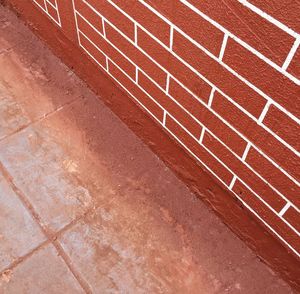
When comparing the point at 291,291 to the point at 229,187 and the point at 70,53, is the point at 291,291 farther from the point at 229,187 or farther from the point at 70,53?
the point at 70,53

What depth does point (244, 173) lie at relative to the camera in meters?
1.67

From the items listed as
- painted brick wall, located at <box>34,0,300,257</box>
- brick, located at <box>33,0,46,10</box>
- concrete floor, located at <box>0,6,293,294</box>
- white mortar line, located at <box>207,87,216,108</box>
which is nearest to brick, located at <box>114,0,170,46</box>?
painted brick wall, located at <box>34,0,300,257</box>

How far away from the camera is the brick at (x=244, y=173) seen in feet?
5.22

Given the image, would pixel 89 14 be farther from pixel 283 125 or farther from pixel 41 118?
pixel 283 125

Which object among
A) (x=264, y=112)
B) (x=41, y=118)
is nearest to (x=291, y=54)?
(x=264, y=112)

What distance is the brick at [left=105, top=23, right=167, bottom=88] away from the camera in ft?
5.88

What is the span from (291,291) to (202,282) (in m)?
0.44

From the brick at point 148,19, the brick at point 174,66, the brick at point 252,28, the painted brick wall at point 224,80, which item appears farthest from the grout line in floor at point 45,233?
the brick at point 252,28

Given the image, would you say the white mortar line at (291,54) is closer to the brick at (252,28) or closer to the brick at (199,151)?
the brick at (252,28)

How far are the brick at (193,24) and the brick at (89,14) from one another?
1.76 feet

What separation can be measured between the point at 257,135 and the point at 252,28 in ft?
1.43

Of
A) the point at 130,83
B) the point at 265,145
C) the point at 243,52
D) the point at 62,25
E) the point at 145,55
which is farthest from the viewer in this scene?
the point at 62,25

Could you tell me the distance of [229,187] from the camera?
184cm

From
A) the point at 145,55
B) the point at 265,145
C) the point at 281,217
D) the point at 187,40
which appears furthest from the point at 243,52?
the point at 281,217
